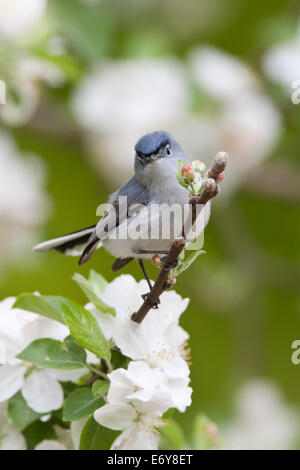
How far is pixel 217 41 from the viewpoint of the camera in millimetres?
3674

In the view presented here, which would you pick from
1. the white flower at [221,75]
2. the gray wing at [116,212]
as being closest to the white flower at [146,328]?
the gray wing at [116,212]

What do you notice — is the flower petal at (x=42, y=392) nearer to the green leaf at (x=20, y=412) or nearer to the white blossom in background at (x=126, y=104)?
the green leaf at (x=20, y=412)

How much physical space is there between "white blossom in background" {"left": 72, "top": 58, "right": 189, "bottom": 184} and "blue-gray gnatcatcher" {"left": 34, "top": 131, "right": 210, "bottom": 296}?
1049 mm

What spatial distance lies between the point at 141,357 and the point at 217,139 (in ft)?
4.98

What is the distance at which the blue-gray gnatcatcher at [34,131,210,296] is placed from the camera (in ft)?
4.63

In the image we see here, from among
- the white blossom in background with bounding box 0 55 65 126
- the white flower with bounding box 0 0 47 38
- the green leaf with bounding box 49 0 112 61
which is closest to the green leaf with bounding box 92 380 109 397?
the white blossom in background with bounding box 0 55 65 126

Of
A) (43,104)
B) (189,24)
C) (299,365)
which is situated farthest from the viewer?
(189,24)

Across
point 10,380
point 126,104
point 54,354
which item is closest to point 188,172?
point 54,354

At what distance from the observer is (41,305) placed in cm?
128

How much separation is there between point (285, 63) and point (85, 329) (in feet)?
5.47

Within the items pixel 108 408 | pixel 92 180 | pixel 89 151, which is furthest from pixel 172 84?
pixel 108 408

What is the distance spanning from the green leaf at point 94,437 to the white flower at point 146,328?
13cm
